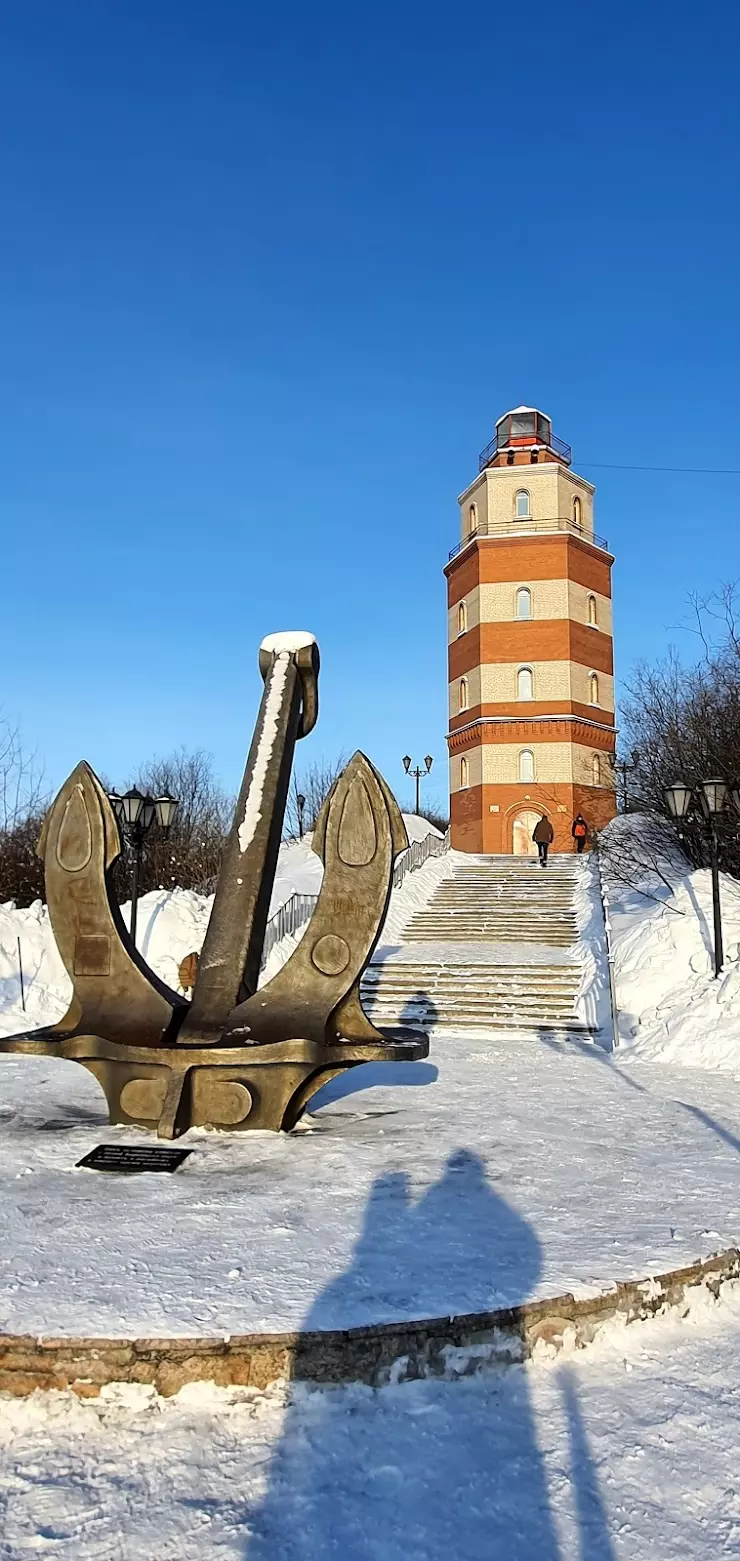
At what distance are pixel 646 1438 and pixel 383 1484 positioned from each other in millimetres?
874

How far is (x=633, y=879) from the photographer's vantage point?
789 inches

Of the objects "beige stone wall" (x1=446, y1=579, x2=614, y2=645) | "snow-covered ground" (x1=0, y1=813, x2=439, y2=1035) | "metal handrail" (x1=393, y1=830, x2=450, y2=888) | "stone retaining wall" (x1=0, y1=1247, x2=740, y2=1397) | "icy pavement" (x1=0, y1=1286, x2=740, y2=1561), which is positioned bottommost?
"icy pavement" (x1=0, y1=1286, x2=740, y2=1561)

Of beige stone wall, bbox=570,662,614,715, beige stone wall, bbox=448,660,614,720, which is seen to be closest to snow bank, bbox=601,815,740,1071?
beige stone wall, bbox=448,660,614,720

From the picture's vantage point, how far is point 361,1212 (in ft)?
14.6

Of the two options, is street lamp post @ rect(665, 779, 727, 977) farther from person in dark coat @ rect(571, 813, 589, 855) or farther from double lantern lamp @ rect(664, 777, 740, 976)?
person in dark coat @ rect(571, 813, 589, 855)

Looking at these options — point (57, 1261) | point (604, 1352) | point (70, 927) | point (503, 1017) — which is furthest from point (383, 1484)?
point (503, 1017)

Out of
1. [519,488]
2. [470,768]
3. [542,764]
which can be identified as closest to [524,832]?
[542,764]

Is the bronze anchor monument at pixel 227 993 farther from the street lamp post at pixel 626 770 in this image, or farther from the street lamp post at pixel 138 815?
the street lamp post at pixel 626 770

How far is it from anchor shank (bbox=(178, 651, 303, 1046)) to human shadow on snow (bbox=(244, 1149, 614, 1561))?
2.47m

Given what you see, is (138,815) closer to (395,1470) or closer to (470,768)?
(395,1470)

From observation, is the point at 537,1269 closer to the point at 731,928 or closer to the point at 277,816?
the point at 277,816

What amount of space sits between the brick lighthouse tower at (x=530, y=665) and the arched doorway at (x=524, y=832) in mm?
36

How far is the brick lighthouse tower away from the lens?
27.9 meters

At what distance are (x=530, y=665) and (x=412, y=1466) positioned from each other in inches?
1044
